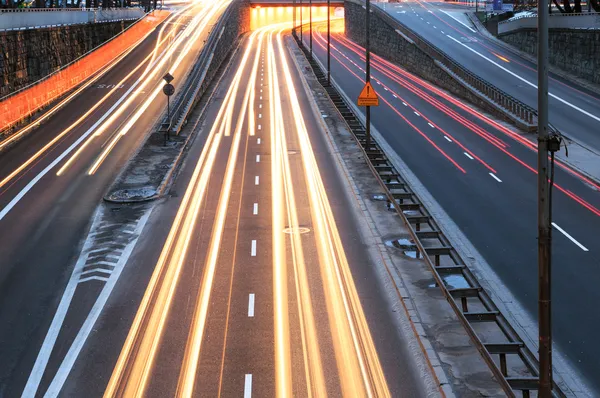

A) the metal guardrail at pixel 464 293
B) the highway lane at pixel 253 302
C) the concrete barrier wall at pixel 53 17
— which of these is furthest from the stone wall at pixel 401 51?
the concrete barrier wall at pixel 53 17

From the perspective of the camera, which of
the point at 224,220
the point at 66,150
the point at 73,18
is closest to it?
the point at 224,220

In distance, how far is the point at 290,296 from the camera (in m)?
21.5

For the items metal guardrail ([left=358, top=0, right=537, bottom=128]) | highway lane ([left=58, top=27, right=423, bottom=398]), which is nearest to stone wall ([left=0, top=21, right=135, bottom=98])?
highway lane ([left=58, top=27, right=423, bottom=398])

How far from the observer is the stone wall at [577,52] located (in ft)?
198

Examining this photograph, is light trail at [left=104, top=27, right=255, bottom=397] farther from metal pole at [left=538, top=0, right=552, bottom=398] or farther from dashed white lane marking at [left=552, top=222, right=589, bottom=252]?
dashed white lane marking at [left=552, top=222, right=589, bottom=252]

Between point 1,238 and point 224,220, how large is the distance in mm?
7755

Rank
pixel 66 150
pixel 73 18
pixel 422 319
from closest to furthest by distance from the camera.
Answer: pixel 422 319, pixel 66 150, pixel 73 18

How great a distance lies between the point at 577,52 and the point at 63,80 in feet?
131

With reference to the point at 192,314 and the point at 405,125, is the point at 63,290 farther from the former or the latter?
the point at 405,125

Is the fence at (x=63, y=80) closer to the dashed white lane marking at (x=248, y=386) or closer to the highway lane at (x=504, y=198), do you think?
the highway lane at (x=504, y=198)

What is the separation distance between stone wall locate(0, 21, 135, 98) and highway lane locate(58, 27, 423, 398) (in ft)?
52.5

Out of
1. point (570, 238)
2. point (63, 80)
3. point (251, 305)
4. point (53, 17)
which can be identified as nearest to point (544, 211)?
point (251, 305)

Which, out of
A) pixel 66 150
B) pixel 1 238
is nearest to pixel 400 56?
pixel 66 150

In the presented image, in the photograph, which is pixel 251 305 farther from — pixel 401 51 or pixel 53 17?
pixel 401 51
